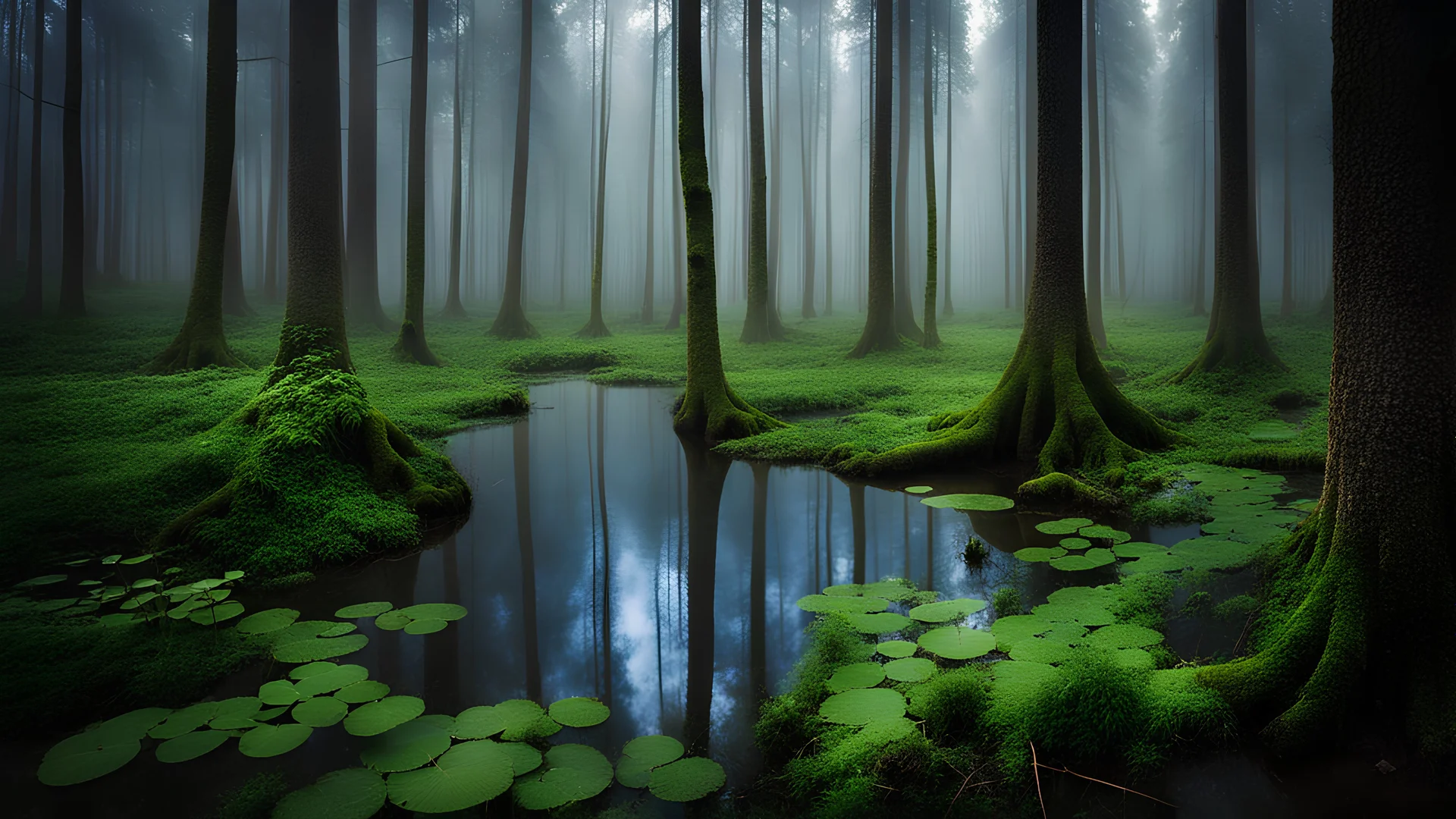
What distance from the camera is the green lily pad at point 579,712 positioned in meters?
3.38

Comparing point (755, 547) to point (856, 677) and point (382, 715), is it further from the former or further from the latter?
point (382, 715)

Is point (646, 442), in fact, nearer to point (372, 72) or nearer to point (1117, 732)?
point (1117, 732)

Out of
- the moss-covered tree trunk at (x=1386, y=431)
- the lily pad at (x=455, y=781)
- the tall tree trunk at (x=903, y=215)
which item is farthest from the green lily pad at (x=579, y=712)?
the tall tree trunk at (x=903, y=215)

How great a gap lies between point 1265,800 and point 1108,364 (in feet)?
49.8

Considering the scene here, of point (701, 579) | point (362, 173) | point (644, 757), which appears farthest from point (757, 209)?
point (644, 757)

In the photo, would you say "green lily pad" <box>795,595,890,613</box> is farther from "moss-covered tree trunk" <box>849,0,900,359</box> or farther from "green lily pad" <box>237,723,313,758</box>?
"moss-covered tree trunk" <box>849,0,900,359</box>

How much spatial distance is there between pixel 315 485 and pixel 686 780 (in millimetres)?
4680

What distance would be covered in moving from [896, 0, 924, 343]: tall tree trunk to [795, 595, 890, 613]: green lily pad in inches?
644

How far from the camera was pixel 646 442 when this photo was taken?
33.7 ft

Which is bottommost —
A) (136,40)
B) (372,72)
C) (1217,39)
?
(1217,39)

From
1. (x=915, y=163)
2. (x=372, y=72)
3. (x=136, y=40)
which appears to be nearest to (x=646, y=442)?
(x=372, y=72)

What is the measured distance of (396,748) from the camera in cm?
315

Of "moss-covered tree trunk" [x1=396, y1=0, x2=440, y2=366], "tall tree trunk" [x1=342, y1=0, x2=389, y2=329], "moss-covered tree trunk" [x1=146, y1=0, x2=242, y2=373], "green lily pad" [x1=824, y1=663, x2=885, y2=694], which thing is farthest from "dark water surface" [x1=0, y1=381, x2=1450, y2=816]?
"tall tree trunk" [x1=342, y1=0, x2=389, y2=329]

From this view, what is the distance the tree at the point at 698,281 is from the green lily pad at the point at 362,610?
19.0 feet
